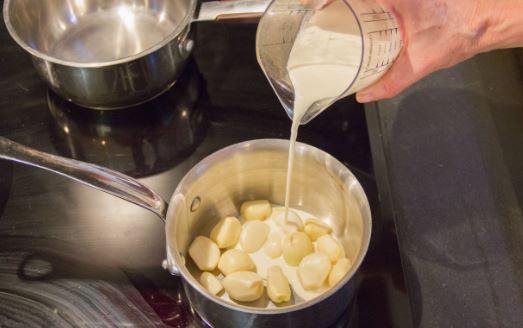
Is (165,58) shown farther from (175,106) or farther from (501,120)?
(501,120)

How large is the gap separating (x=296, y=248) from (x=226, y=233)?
0.34 feet

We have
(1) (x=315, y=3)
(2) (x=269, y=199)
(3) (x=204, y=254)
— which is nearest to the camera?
(1) (x=315, y=3)

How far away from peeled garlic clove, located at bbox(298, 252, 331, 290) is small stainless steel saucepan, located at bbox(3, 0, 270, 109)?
1.31 feet

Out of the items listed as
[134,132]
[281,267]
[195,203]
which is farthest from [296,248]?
[134,132]

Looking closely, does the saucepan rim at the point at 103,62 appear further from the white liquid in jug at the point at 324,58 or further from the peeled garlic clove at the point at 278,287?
the peeled garlic clove at the point at 278,287

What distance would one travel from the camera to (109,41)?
1.10 meters

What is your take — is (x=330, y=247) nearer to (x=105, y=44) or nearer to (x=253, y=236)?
(x=253, y=236)

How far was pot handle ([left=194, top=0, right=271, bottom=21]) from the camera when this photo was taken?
3.14 ft

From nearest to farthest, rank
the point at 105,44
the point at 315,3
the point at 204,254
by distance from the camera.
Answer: the point at 315,3
the point at 204,254
the point at 105,44

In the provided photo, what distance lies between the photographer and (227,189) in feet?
2.86

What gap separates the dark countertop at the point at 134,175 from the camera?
799mm

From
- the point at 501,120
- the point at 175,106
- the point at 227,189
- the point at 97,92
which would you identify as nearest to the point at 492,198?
the point at 501,120

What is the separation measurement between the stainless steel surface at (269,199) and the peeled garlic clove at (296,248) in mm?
62

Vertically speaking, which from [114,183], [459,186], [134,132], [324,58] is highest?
[324,58]
